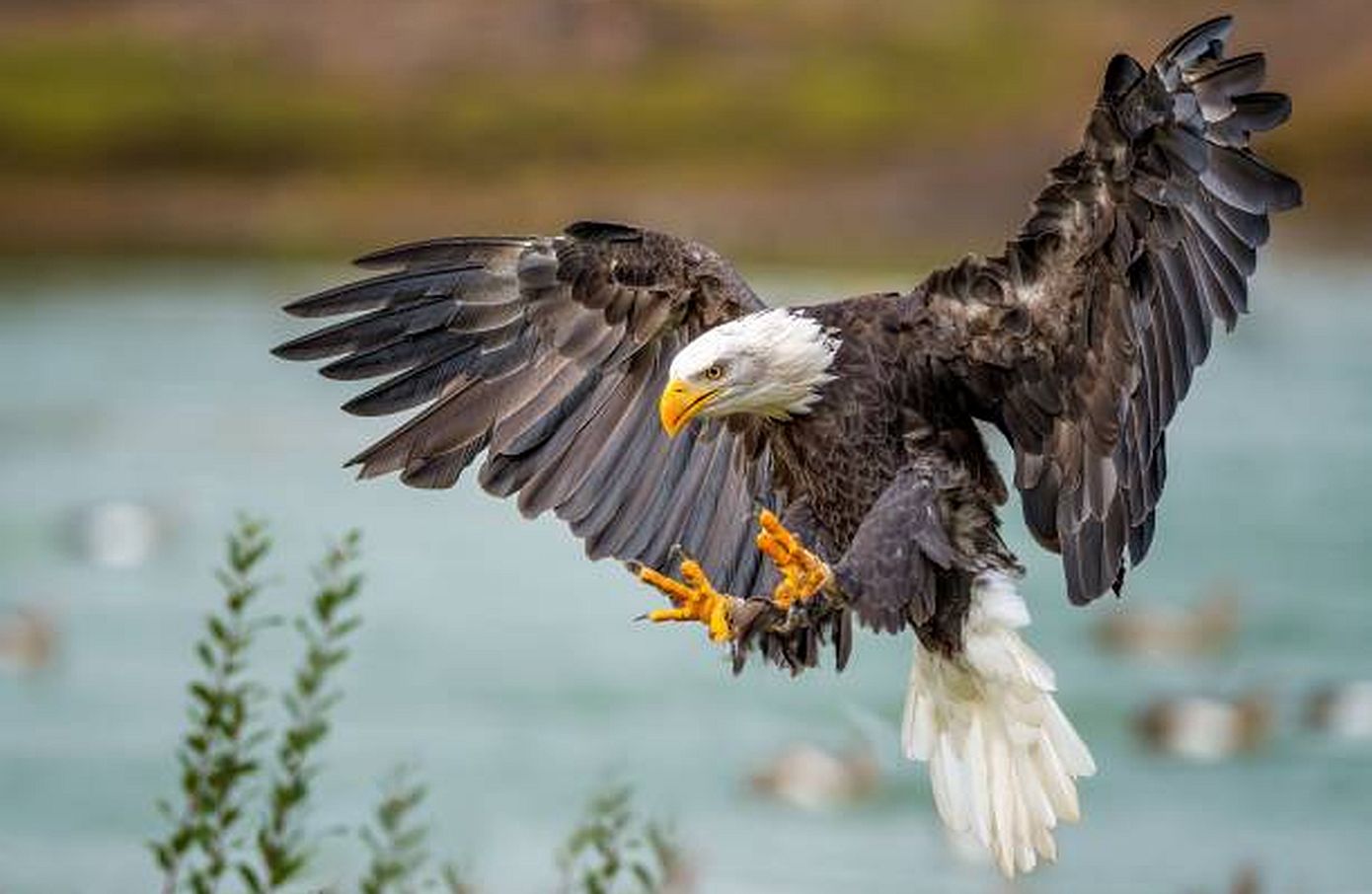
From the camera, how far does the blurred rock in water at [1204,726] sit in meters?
5.81

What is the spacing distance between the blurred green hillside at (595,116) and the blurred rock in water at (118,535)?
200cm

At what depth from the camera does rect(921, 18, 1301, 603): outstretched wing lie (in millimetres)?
2875

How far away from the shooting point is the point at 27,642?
20.5ft

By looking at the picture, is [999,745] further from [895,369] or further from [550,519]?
[550,519]

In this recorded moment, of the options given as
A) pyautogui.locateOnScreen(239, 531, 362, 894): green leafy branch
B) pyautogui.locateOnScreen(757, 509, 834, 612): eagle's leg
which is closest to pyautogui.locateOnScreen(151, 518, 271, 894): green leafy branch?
pyautogui.locateOnScreen(239, 531, 362, 894): green leafy branch

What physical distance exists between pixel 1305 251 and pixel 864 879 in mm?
4451

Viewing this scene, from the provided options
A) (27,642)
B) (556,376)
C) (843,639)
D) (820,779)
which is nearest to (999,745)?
(843,639)

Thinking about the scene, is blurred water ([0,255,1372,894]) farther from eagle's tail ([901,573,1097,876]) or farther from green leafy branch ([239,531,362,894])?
green leafy branch ([239,531,362,894])

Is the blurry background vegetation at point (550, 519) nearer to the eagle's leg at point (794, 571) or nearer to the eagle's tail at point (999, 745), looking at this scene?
the eagle's tail at point (999, 745)

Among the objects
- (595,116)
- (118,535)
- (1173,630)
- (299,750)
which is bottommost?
(299,750)

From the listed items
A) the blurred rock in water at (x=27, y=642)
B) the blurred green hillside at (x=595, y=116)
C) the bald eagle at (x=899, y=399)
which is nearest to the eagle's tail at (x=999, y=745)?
the bald eagle at (x=899, y=399)

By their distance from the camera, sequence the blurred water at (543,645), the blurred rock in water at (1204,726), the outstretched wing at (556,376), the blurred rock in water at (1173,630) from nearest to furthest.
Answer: the outstretched wing at (556,376) → the blurred water at (543,645) → the blurred rock in water at (1204,726) → the blurred rock in water at (1173,630)

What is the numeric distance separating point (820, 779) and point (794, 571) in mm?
2765

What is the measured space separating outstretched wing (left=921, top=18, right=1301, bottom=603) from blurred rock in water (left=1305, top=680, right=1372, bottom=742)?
2.98 meters
